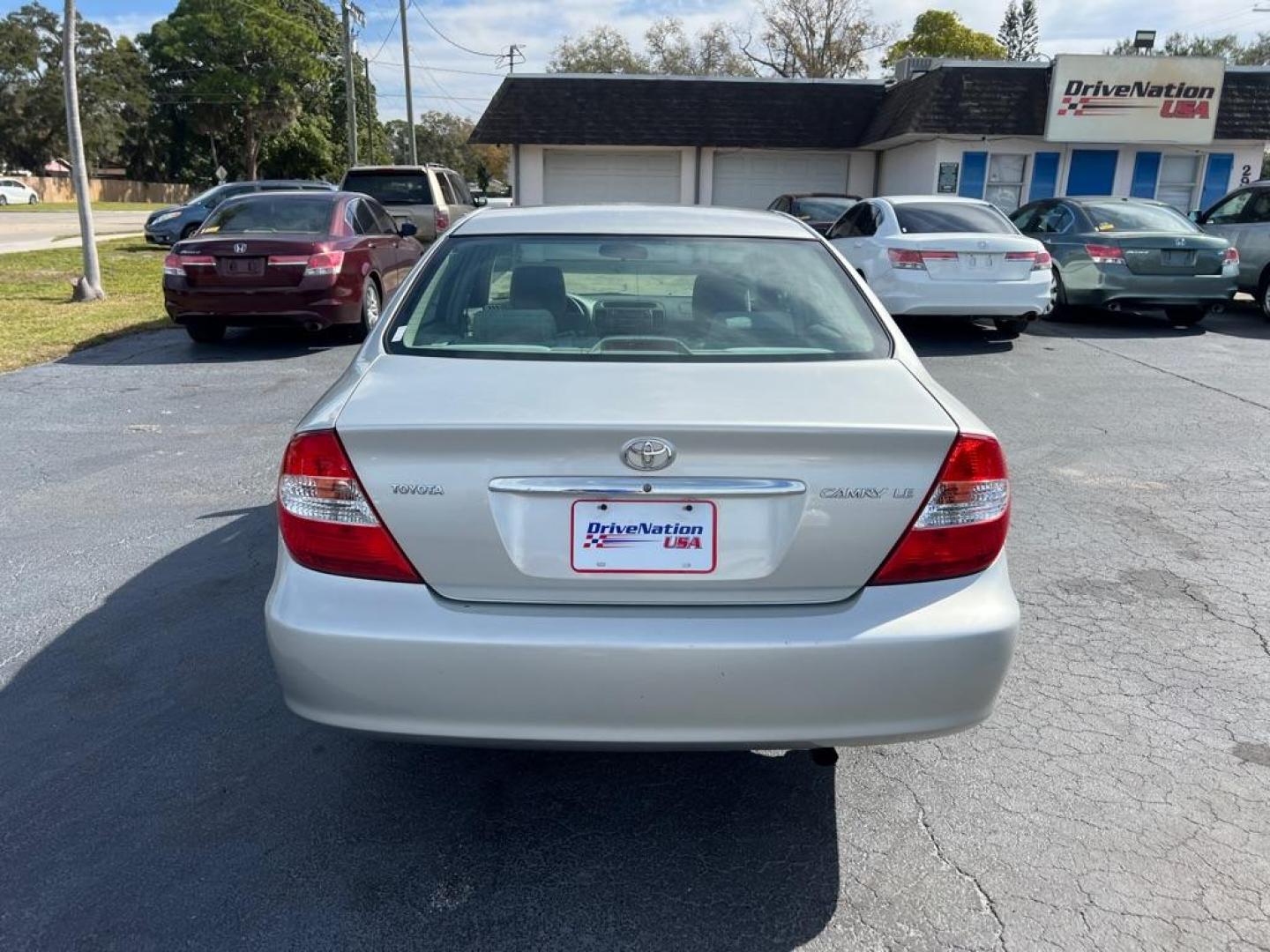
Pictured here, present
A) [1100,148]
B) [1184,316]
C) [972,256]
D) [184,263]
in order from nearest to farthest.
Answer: [184,263], [972,256], [1184,316], [1100,148]

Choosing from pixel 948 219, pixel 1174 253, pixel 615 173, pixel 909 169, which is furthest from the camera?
pixel 615 173

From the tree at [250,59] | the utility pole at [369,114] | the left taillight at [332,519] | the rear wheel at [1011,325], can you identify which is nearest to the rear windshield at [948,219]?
the rear wheel at [1011,325]

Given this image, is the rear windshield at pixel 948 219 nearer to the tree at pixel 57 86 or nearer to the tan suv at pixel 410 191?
the tan suv at pixel 410 191

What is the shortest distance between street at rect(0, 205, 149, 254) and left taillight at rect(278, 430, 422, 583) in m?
23.2

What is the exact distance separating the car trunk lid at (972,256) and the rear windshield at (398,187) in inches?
346

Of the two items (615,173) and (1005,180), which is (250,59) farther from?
(1005,180)

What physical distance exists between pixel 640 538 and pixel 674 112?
24.4 m

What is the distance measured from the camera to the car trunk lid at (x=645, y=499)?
87.0 inches

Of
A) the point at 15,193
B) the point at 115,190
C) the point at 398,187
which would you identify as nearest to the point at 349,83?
the point at 398,187

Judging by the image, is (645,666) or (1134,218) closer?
(645,666)

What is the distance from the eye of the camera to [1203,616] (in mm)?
4020

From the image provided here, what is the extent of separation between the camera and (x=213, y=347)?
10.2m

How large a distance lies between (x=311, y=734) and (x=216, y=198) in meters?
21.8

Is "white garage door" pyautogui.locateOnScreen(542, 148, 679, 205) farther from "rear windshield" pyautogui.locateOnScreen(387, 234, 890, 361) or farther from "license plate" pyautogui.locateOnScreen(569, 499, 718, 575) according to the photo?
"license plate" pyautogui.locateOnScreen(569, 499, 718, 575)
